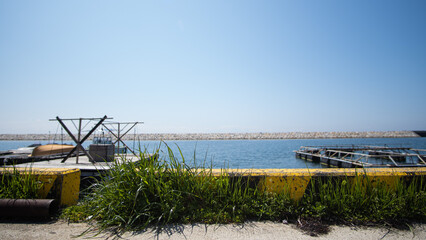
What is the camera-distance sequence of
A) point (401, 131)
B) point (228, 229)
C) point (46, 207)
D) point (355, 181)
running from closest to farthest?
1. point (228, 229)
2. point (46, 207)
3. point (355, 181)
4. point (401, 131)

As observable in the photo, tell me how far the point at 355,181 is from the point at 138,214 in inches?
125

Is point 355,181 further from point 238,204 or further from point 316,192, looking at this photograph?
point 238,204

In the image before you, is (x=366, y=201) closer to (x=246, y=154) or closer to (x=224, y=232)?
(x=224, y=232)

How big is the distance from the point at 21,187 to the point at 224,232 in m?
3.28

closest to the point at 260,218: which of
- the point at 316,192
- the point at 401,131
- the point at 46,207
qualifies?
the point at 316,192

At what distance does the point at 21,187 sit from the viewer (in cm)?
365

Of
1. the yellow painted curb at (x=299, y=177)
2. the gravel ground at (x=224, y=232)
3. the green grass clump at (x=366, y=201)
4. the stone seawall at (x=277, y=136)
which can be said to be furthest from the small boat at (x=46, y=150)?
the stone seawall at (x=277, y=136)

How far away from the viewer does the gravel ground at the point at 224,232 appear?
276 cm

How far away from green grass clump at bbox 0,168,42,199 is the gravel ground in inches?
20.9

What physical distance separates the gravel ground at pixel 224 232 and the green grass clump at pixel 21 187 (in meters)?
0.53

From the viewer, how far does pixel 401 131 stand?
13712 centimetres

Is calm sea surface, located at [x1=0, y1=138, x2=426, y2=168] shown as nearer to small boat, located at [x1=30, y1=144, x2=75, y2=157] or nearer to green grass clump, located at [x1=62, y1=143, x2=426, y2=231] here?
green grass clump, located at [x1=62, y1=143, x2=426, y2=231]

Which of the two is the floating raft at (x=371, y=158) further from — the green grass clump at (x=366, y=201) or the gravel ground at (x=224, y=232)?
the gravel ground at (x=224, y=232)

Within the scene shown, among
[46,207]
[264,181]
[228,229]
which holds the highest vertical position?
[264,181]
